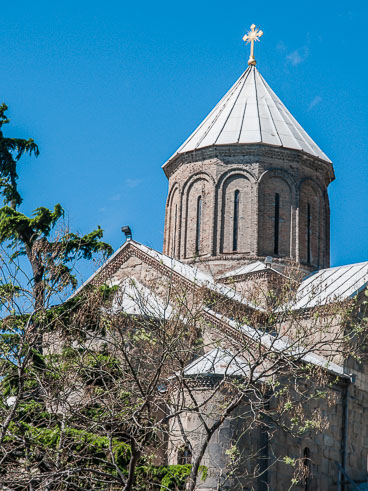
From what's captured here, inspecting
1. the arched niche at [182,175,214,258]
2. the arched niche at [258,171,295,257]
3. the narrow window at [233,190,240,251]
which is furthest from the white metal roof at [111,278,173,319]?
the arched niche at [258,171,295,257]

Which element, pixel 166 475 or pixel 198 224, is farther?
pixel 198 224

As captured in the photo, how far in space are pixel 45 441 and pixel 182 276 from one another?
5.02 m

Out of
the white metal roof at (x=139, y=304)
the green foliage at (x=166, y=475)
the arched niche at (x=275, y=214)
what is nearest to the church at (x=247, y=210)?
the arched niche at (x=275, y=214)

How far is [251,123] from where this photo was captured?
18.8 metres

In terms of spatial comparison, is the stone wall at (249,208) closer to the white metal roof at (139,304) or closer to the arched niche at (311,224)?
the arched niche at (311,224)

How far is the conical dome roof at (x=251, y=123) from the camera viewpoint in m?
18.4

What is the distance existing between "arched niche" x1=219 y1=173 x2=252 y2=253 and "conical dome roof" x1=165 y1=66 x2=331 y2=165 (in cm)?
98

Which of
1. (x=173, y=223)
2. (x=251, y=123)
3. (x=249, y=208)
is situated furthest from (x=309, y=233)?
(x=173, y=223)

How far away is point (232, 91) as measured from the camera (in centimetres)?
2041

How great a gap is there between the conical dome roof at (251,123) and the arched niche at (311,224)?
89cm

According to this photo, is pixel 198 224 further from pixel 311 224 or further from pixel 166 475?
pixel 166 475

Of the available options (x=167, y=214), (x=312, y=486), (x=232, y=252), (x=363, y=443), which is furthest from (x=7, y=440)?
(x=167, y=214)

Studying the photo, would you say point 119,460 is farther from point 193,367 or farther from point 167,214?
point 167,214

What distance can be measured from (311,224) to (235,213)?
194 centimetres
